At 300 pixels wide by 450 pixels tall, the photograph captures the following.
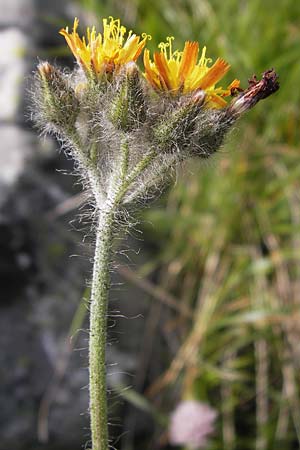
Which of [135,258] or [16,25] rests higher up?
[16,25]

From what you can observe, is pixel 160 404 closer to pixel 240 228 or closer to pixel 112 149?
pixel 240 228

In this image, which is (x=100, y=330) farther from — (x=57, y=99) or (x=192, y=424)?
(x=192, y=424)

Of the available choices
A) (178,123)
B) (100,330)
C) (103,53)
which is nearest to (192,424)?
(100,330)

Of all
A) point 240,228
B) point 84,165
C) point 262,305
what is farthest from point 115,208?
point 240,228

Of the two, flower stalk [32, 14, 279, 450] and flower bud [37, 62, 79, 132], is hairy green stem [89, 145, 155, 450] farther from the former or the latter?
flower bud [37, 62, 79, 132]

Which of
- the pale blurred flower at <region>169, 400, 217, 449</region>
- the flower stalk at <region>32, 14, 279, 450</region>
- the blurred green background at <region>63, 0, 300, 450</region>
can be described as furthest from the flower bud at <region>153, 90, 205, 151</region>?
the blurred green background at <region>63, 0, 300, 450</region>

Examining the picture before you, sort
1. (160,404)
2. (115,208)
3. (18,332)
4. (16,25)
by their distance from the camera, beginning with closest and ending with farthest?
(115,208)
(18,332)
(160,404)
(16,25)

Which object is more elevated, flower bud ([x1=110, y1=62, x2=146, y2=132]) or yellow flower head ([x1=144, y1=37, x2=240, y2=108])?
yellow flower head ([x1=144, y1=37, x2=240, y2=108])
